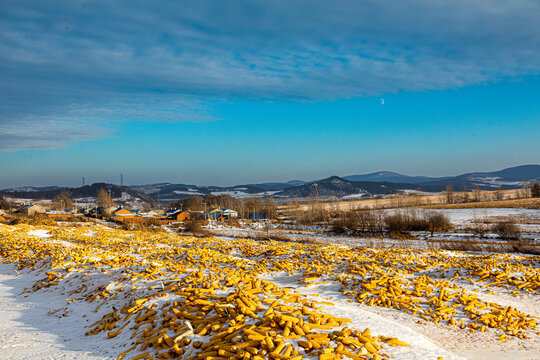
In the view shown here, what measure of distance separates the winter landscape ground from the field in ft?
0.07

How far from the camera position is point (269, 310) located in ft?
16.7

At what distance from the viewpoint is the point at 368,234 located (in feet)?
113

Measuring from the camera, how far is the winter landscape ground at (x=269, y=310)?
4527mm

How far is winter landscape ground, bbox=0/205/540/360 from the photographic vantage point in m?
4.53

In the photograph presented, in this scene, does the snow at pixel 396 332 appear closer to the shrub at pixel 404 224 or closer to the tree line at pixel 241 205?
the shrub at pixel 404 224

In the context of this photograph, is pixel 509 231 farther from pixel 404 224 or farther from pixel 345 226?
pixel 345 226

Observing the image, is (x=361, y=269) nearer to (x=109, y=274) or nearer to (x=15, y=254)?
(x=109, y=274)

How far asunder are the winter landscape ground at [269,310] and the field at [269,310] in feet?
0.07

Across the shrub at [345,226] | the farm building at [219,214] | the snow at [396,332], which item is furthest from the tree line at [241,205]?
the snow at [396,332]

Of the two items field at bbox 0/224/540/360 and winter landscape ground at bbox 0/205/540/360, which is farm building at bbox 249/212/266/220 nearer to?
winter landscape ground at bbox 0/205/540/360

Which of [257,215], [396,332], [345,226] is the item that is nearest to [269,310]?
[396,332]

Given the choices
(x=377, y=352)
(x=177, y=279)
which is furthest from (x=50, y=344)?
(x=377, y=352)

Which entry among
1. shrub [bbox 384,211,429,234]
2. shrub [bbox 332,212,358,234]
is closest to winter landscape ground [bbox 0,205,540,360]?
shrub [bbox 384,211,429,234]

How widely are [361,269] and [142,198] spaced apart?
20348cm
